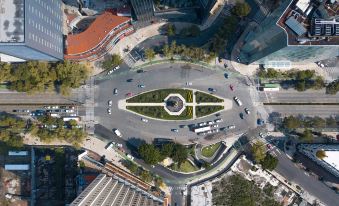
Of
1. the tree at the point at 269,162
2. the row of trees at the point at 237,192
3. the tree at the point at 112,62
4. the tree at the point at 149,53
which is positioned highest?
the tree at the point at 149,53

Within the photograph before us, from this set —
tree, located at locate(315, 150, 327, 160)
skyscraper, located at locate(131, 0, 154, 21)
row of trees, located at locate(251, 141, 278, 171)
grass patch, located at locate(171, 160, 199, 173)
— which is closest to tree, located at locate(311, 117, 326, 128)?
tree, located at locate(315, 150, 327, 160)

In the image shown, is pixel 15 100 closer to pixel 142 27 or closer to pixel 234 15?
pixel 142 27

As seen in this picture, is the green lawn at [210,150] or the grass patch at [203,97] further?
the green lawn at [210,150]

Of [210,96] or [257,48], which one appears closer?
[257,48]

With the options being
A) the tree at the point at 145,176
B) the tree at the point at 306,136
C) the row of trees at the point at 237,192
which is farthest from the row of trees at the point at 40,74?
the tree at the point at 306,136

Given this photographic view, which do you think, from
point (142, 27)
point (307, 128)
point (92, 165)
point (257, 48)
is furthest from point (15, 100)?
point (307, 128)

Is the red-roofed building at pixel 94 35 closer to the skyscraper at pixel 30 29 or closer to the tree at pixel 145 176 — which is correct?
the skyscraper at pixel 30 29

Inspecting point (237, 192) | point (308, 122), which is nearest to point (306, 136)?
point (308, 122)
